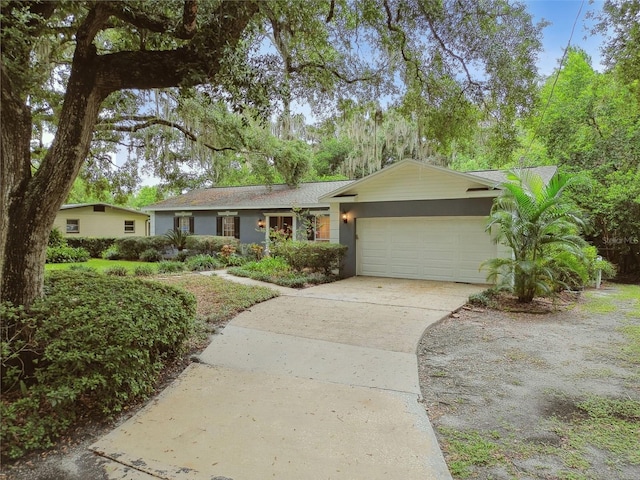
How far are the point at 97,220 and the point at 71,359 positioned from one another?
21.7 metres

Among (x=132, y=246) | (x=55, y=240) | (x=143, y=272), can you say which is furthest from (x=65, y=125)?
(x=55, y=240)

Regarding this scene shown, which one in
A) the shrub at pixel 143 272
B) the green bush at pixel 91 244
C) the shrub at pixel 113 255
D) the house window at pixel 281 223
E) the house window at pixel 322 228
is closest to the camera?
the shrub at pixel 143 272

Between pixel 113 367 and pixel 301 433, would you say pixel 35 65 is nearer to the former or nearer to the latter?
pixel 113 367

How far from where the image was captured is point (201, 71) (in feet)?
12.7

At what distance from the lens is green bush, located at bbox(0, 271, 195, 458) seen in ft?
8.50

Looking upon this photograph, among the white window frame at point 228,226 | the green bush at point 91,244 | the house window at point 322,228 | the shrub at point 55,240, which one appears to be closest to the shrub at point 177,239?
the white window frame at point 228,226

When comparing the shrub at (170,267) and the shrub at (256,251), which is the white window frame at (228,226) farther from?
the shrub at (170,267)

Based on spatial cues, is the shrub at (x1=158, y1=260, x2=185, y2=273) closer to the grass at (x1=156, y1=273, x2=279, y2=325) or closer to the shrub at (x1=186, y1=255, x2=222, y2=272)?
the shrub at (x1=186, y1=255, x2=222, y2=272)

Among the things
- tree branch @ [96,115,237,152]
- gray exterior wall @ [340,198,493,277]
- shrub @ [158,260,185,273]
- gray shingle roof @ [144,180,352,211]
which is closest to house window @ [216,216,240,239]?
gray shingle roof @ [144,180,352,211]

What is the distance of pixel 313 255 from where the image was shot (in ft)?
34.3

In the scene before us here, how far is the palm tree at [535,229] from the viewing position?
7.09 meters

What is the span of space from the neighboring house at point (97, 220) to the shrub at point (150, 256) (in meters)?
7.11

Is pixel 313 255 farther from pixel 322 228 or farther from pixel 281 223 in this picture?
pixel 281 223

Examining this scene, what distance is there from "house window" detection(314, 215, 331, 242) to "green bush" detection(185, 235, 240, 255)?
335 cm
